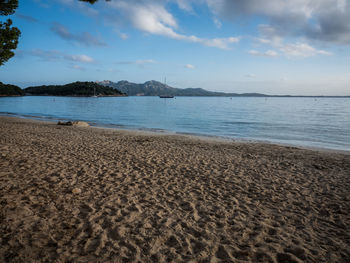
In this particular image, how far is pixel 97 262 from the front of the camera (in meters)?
3.01

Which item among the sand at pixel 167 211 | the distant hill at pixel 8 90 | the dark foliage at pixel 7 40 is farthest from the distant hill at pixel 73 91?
the sand at pixel 167 211

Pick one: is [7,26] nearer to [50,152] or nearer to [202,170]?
[50,152]

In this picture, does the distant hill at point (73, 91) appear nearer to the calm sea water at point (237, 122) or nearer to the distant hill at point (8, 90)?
the distant hill at point (8, 90)

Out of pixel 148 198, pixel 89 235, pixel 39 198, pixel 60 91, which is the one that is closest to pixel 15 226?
pixel 39 198

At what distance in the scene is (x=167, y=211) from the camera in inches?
180

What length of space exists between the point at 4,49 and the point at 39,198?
598 inches

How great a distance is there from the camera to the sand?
3.30m

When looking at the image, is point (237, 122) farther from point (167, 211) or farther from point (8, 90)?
point (8, 90)

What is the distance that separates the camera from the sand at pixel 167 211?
3.30 meters

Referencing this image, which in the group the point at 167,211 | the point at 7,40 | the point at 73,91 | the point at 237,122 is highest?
the point at 73,91

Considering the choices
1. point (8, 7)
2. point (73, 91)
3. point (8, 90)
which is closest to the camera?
point (8, 7)

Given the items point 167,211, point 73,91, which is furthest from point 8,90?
point 167,211

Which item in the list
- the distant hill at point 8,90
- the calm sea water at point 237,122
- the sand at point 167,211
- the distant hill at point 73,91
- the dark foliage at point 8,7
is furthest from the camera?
the distant hill at point 73,91

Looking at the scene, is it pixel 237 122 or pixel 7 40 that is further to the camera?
pixel 237 122
